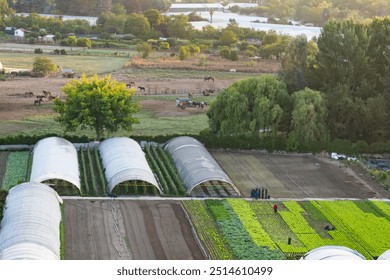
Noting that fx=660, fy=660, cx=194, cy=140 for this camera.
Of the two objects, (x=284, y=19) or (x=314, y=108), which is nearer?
(x=314, y=108)

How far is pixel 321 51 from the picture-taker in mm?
34719

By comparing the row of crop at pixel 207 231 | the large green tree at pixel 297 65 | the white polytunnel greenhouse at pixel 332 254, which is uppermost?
the large green tree at pixel 297 65

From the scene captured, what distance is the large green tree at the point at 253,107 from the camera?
31734mm

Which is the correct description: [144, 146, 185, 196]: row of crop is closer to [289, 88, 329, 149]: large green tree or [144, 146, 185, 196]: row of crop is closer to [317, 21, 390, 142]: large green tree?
[289, 88, 329, 149]: large green tree

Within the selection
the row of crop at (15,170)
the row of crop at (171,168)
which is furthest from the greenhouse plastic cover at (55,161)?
the row of crop at (171,168)

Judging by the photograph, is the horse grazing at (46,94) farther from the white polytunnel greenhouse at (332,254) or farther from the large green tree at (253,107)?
the white polytunnel greenhouse at (332,254)

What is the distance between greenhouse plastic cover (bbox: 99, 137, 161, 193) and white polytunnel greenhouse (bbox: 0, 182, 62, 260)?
114 inches

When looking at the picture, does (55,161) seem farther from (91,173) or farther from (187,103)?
(187,103)

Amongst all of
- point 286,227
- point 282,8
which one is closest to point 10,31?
point 282,8

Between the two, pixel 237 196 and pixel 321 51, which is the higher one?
pixel 321 51

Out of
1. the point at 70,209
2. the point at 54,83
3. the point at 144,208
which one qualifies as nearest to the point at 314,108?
the point at 144,208

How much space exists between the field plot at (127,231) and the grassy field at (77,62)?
30.2 meters
